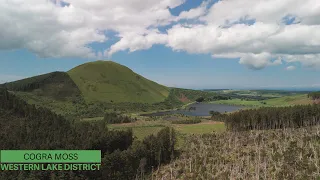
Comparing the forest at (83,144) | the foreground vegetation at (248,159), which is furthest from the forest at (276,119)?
the forest at (83,144)

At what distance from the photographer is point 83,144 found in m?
92.7

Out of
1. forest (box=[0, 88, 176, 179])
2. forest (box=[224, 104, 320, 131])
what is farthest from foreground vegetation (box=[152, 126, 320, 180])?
forest (box=[224, 104, 320, 131])

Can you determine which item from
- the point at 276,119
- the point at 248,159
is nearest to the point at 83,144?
the point at 248,159

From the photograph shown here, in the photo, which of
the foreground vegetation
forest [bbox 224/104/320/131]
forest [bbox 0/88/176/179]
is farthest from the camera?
A: forest [bbox 224/104/320/131]

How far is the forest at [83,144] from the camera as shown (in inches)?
3136

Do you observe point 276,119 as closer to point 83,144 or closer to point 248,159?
point 248,159

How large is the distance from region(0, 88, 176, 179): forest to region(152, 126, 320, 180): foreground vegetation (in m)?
7.53

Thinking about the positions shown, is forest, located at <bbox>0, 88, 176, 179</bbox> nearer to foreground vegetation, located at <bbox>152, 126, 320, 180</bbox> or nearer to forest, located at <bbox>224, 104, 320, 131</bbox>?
foreground vegetation, located at <bbox>152, 126, 320, 180</bbox>

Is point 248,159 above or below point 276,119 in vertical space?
below

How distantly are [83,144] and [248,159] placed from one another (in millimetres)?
59665

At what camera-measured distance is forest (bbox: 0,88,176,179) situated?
79644 mm

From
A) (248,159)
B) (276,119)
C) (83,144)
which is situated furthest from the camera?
(276,119)

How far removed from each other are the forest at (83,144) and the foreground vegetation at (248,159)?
297 inches

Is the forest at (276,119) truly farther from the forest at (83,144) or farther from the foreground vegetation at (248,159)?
the forest at (83,144)
